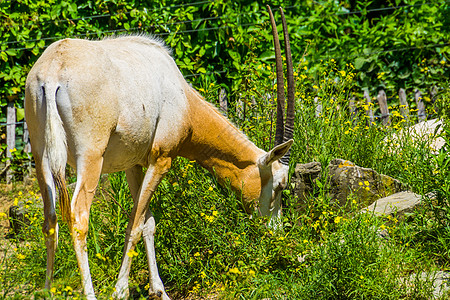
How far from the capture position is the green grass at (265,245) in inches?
169

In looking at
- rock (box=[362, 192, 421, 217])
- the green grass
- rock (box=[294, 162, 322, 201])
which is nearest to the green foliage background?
the green grass

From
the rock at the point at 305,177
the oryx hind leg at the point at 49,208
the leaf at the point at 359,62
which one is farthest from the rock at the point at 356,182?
the leaf at the point at 359,62

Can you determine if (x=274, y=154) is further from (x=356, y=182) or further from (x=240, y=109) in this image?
(x=240, y=109)

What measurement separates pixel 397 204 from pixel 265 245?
1363 millimetres

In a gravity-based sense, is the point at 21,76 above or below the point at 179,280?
above

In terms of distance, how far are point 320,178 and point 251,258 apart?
1.30 m

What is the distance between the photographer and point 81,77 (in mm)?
4227

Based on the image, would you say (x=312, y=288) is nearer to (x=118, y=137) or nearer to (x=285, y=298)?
(x=285, y=298)

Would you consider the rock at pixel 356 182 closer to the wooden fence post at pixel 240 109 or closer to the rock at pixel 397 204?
the rock at pixel 397 204

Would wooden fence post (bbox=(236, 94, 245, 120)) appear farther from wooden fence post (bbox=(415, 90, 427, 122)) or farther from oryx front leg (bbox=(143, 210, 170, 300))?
wooden fence post (bbox=(415, 90, 427, 122))

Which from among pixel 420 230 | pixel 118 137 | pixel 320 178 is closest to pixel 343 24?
pixel 320 178

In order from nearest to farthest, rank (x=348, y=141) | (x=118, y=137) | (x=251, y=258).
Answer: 1. (x=118, y=137)
2. (x=251, y=258)
3. (x=348, y=141)

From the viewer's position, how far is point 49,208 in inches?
168

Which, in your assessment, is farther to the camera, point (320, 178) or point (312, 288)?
point (320, 178)
